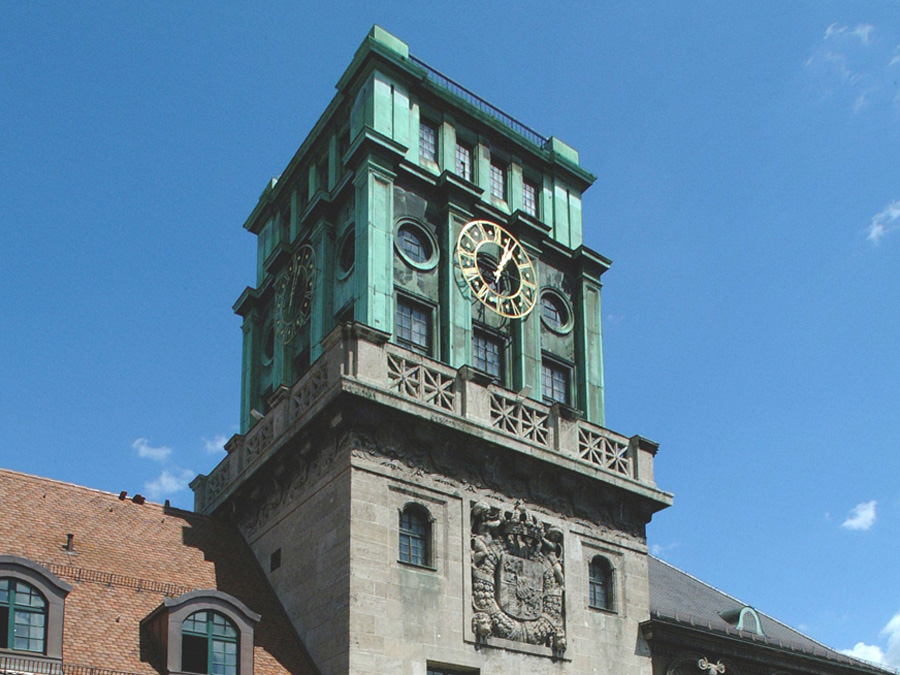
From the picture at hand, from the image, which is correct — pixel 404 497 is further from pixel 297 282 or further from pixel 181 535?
pixel 297 282

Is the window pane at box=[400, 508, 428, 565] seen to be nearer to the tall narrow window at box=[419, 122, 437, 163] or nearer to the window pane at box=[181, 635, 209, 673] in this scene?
the window pane at box=[181, 635, 209, 673]

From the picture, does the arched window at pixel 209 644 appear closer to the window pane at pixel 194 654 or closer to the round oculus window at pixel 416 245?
the window pane at pixel 194 654

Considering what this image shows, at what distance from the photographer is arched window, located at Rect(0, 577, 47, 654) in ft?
80.1

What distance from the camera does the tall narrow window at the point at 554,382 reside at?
122 feet

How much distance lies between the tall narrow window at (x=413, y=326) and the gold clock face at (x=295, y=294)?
3.72 meters

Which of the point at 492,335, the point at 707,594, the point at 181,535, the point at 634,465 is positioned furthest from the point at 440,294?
the point at 707,594

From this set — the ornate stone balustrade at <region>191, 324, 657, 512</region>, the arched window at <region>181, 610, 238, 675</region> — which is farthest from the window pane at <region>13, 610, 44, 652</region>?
the ornate stone balustrade at <region>191, 324, 657, 512</region>

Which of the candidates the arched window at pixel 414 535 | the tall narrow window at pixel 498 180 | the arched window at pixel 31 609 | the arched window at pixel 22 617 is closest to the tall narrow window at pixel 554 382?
the tall narrow window at pixel 498 180

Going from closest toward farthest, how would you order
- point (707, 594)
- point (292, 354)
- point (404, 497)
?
point (404, 497) < point (292, 354) < point (707, 594)

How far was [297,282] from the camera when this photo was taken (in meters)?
38.5

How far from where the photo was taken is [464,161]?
3909 centimetres

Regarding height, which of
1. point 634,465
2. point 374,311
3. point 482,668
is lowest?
point 482,668

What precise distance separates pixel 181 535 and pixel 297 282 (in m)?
9.48

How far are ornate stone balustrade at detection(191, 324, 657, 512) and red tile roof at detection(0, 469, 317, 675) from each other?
2540 millimetres
